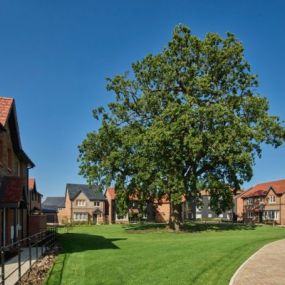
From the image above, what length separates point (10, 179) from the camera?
21.4m

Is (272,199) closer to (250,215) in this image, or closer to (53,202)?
(250,215)

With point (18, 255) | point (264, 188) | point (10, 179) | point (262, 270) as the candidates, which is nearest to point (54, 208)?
point (264, 188)

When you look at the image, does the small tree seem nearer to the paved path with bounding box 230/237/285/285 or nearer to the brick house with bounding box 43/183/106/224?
the paved path with bounding box 230/237/285/285

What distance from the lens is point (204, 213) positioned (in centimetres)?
11419

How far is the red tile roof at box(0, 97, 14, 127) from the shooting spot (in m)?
21.1

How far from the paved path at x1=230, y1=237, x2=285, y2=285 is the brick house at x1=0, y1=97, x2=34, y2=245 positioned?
9.87m

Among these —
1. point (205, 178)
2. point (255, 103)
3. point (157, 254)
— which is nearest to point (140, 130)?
point (205, 178)

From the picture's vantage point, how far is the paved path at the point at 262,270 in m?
14.9

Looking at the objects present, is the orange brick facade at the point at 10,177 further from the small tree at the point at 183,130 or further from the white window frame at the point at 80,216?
the white window frame at the point at 80,216

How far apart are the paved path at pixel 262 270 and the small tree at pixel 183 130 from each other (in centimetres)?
1841

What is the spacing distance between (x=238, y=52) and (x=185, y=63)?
5295mm

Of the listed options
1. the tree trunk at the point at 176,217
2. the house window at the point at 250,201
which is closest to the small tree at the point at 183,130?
the tree trunk at the point at 176,217

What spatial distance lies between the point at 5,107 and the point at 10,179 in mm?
3446

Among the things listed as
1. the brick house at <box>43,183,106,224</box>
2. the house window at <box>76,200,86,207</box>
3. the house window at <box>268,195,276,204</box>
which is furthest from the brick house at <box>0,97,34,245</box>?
the house window at <box>76,200,86,207</box>
